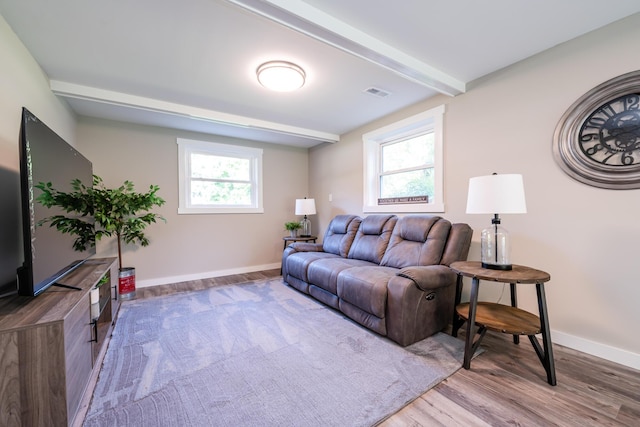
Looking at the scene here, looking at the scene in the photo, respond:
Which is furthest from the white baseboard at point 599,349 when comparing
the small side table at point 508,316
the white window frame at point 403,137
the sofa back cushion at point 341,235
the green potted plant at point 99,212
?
the green potted plant at point 99,212

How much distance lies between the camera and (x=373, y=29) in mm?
1851

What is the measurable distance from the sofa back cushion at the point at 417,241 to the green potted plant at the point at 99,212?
2.73 metres

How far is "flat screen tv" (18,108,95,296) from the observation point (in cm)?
127

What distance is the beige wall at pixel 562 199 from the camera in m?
1.75

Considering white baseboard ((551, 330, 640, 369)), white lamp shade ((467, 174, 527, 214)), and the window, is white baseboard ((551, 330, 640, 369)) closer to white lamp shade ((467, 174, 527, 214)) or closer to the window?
white lamp shade ((467, 174, 527, 214))

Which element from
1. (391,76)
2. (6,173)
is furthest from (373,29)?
(6,173)

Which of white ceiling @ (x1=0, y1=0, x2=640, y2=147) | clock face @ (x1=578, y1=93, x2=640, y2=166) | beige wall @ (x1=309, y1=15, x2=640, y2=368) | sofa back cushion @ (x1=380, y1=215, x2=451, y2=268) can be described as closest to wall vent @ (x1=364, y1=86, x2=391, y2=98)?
white ceiling @ (x1=0, y1=0, x2=640, y2=147)

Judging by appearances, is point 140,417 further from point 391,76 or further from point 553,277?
point 391,76

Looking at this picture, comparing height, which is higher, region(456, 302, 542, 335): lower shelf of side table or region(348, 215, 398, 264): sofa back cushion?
region(348, 215, 398, 264): sofa back cushion

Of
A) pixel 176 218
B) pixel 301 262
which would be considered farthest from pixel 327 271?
pixel 176 218

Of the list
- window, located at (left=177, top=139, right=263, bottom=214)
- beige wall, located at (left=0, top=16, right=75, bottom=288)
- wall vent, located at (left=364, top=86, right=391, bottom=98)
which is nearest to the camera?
beige wall, located at (left=0, top=16, right=75, bottom=288)

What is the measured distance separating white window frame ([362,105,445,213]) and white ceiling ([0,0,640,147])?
30 centimetres

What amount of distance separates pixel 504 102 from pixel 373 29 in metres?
1.41

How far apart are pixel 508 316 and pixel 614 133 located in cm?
146
